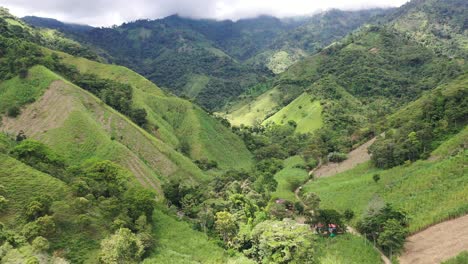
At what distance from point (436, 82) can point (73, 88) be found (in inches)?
6548

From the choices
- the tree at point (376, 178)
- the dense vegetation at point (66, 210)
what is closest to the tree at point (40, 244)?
the dense vegetation at point (66, 210)

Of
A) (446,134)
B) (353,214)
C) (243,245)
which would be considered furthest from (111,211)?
(446,134)

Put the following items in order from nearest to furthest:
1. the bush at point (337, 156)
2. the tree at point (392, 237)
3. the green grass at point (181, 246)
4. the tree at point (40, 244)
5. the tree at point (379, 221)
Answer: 1. the tree at point (40, 244)
2. the green grass at point (181, 246)
3. the tree at point (392, 237)
4. the tree at point (379, 221)
5. the bush at point (337, 156)

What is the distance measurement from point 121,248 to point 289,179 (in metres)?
59.6

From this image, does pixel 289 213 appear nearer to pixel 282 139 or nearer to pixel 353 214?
pixel 353 214

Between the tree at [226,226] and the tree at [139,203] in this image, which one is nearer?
the tree at [139,203]

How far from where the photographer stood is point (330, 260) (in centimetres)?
5550

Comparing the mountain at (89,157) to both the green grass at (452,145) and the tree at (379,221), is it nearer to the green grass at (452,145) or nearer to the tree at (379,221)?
the tree at (379,221)

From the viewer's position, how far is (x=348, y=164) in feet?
356

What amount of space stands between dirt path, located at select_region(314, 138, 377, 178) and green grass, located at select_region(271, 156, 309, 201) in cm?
487

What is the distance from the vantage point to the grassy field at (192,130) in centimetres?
13012


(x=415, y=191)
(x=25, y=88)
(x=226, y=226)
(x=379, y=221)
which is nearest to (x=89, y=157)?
(x=25, y=88)

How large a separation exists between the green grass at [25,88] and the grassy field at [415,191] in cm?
7784

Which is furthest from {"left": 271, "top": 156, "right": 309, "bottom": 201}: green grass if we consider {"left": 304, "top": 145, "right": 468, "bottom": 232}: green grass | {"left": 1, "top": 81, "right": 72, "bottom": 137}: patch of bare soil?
{"left": 1, "top": 81, "right": 72, "bottom": 137}: patch of bare soil
